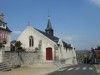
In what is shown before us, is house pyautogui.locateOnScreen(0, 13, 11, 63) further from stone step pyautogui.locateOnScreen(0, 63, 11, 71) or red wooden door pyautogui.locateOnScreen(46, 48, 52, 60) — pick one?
stone step pyautogui.locateOnScreen(0, 63, 11, 71)

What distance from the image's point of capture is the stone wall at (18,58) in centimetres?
3153

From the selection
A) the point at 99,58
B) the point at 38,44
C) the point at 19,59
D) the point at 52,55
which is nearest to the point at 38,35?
Result: the point at 38,44

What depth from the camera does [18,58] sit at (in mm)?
34281

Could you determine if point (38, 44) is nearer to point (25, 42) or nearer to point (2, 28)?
point (25, 42)

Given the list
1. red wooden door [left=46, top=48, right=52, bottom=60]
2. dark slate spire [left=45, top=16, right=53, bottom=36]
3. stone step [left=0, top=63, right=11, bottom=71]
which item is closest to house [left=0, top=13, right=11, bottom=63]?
red wooden door [left=46, top=48, right=52, bottom=60]

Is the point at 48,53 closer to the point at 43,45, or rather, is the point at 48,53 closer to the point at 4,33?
the point at 43,45

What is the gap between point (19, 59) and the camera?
114 ft

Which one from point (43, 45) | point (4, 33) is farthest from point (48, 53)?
point (4, 33)

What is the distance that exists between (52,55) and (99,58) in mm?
31053

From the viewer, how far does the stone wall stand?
3153cm

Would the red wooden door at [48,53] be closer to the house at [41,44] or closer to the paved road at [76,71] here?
the house at [41,44]

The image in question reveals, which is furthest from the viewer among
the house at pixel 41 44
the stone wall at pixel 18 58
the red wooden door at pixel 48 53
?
the red wooden door at pixel 48 53

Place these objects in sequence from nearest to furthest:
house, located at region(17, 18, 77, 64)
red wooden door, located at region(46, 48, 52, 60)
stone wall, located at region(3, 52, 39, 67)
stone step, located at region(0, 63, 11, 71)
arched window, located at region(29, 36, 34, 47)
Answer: stone step, located at region(0, 63, 11, 71)
stone wall, located at region(3, 52, 39, 67)
house, located at region(17, 18, 77, 64)
red wooden door, located at region(46, 48, 52, 60)
arched window, located at region(29, 36, 34, 47)

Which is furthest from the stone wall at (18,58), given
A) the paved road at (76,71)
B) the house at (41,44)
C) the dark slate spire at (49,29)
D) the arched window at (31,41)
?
the dark slate spire at (49,29)
